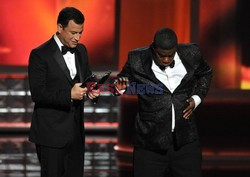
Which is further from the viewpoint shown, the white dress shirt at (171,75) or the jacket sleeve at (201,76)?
the jacket sleeve at (201,76)

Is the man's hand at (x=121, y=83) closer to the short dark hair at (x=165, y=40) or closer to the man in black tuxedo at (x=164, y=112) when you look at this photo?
the man in black tuxedo at (x=164, y=112)

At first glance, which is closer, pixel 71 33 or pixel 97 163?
pixel 71 33

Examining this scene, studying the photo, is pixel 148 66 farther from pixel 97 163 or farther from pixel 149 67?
pixel 97 163

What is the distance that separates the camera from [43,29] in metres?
10.1

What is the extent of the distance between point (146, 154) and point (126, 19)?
392 cm

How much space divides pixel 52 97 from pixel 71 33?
412 mm

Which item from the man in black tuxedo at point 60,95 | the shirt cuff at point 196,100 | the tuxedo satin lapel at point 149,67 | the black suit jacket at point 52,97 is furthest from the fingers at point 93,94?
the shirt cuff at point 196,100

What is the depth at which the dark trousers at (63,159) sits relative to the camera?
4.25 m

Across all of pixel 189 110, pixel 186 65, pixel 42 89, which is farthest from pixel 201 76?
pixel 42 89

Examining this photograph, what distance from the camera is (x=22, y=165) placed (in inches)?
293

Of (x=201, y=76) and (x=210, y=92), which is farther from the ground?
(x=201, y=76)

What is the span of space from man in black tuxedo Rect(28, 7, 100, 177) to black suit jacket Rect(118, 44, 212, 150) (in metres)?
0.34

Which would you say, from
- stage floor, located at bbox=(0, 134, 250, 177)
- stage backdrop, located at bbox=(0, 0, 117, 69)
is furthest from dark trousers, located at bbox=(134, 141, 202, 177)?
stage backdrop, located at bbox=(0, 0, 117, 69)

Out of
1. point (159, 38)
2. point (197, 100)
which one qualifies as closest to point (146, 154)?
point (197, 100)
